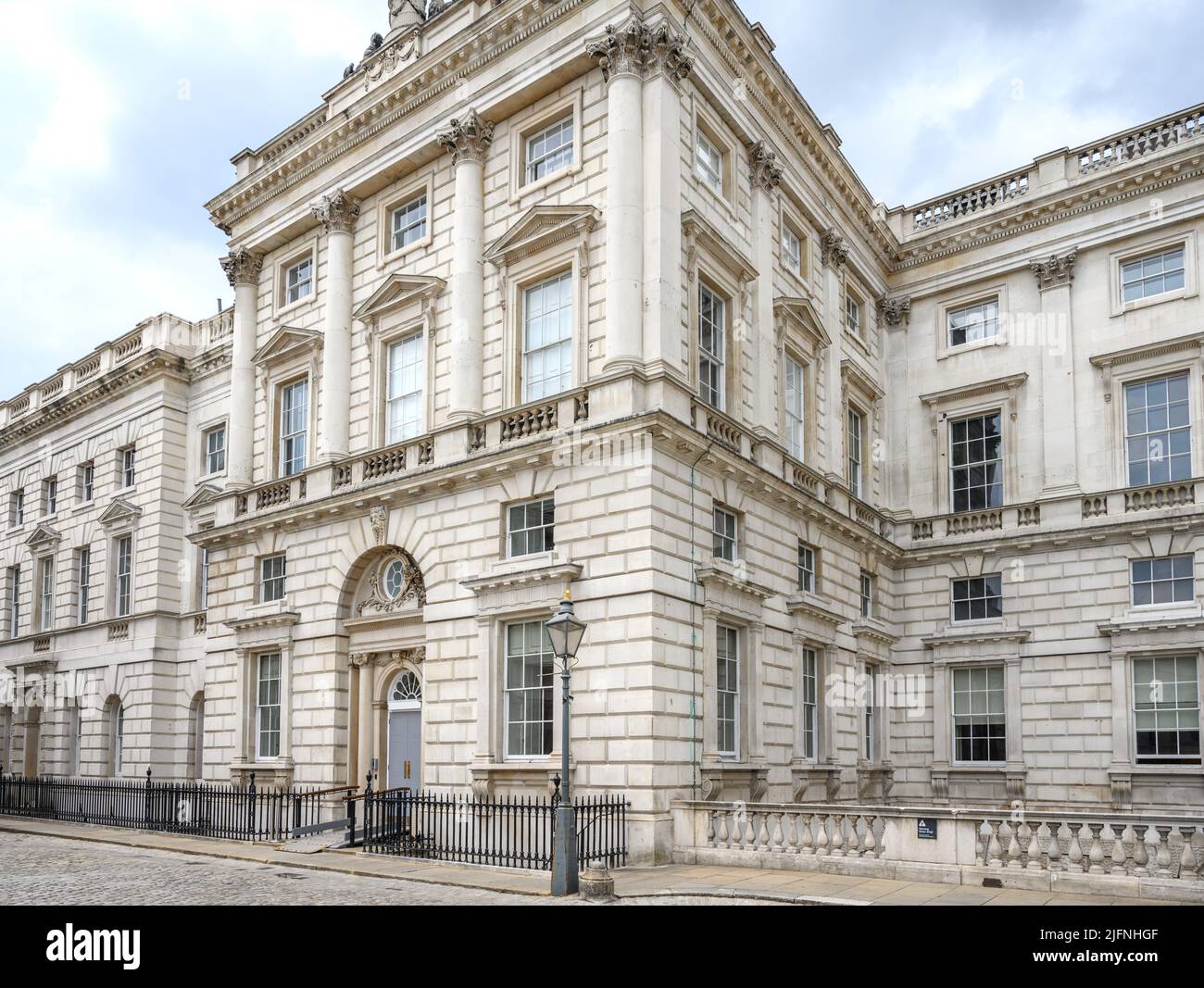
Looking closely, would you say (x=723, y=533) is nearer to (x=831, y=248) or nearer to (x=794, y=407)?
(x=794, y=407)

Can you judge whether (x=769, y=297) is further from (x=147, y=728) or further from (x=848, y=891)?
(x=147, y=728)

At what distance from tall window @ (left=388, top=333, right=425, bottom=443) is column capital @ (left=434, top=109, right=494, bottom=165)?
4087 mm

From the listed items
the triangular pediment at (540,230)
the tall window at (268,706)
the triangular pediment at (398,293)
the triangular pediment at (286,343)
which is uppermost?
the triangular pediment at (540,230)

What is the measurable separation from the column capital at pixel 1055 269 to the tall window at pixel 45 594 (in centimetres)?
3442

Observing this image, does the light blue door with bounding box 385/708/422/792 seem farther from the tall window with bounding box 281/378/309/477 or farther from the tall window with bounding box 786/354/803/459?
the tall window with bounding box 786/354/803/459

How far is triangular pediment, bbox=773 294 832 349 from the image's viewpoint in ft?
84.7

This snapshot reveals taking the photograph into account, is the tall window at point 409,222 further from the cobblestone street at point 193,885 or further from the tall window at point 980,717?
the tall window at point 980,717

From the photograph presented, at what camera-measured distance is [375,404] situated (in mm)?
25969

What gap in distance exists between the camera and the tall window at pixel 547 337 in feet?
73.8

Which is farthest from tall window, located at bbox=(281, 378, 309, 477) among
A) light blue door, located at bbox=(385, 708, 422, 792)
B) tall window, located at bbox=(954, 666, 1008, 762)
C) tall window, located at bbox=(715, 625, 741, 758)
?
tall window, located at bbox=(954, 666, 1008, 762)

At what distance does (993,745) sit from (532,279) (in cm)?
1652

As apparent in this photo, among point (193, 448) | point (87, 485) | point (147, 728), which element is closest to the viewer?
point (147, 728)

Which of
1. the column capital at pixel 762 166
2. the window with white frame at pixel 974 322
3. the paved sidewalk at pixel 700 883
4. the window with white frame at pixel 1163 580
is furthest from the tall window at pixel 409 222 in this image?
the window with white frame at pixel 1163 580

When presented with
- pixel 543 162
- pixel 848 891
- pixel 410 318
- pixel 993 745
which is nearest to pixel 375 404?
pixel 410 318
